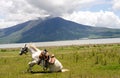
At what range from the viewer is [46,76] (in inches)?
794

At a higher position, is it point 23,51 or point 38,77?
point 23,51

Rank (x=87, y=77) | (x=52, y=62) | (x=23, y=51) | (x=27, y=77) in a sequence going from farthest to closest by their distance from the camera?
(x=23, y=51), (x=52, y=62), (x=27, y=77), (x=87, y=77)

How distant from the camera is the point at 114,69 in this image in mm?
22266

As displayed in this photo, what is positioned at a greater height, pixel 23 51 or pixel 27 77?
pixel 23 51

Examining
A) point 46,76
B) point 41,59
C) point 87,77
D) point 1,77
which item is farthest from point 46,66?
point 87,77

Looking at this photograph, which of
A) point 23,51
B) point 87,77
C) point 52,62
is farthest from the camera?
point 23,51

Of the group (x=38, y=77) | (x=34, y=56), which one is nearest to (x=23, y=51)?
(x=34, y=56)

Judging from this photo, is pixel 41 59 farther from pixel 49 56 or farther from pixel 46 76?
pixel 46 76

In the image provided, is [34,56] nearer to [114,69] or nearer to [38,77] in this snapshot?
[38,77]

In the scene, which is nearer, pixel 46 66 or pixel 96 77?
pixel 96 77

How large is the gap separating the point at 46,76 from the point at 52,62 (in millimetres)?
1906

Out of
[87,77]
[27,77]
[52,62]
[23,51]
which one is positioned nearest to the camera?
[87,77]

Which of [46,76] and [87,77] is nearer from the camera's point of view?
[87,77]

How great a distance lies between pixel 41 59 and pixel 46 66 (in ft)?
2.55
